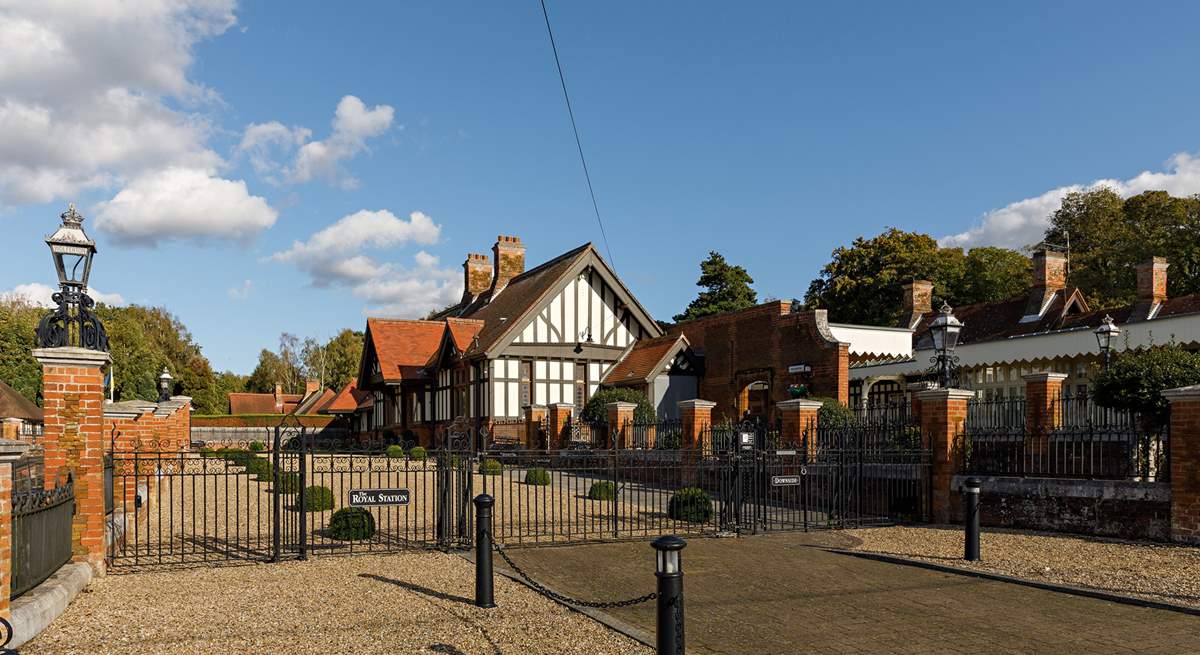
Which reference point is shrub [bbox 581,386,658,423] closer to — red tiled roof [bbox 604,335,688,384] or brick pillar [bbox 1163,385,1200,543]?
red tiled roof [bbox 604,335,688,384]

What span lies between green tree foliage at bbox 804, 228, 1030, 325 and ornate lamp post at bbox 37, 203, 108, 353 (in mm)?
39235

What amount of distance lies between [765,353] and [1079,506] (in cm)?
1497

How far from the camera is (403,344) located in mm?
38281

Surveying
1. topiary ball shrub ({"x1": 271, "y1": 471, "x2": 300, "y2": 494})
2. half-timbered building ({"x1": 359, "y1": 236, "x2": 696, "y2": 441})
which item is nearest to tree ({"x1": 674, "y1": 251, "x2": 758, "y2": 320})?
half-timbered building ({"x1": 359, "y1": 236, "x2": 696, "y2": 441})

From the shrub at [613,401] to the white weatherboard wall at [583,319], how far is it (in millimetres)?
3037

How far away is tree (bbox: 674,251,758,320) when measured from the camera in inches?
1997

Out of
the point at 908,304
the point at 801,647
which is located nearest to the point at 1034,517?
the point at 801,647

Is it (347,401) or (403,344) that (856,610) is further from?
(347,401)

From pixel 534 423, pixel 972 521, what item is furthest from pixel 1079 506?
pixel 534 423

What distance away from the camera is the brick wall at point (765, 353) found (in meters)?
24.2

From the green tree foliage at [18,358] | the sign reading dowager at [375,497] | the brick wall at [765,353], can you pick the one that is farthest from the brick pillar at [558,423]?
the green tree foliage at [18,358]

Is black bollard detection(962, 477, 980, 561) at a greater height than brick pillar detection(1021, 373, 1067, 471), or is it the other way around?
brick pillar detection(1021, 373, 1067, 471)

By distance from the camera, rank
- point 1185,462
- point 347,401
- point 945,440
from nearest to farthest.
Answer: point 1185,462 < point 945,440 < point 347,401

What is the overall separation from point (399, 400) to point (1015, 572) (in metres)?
32.4
